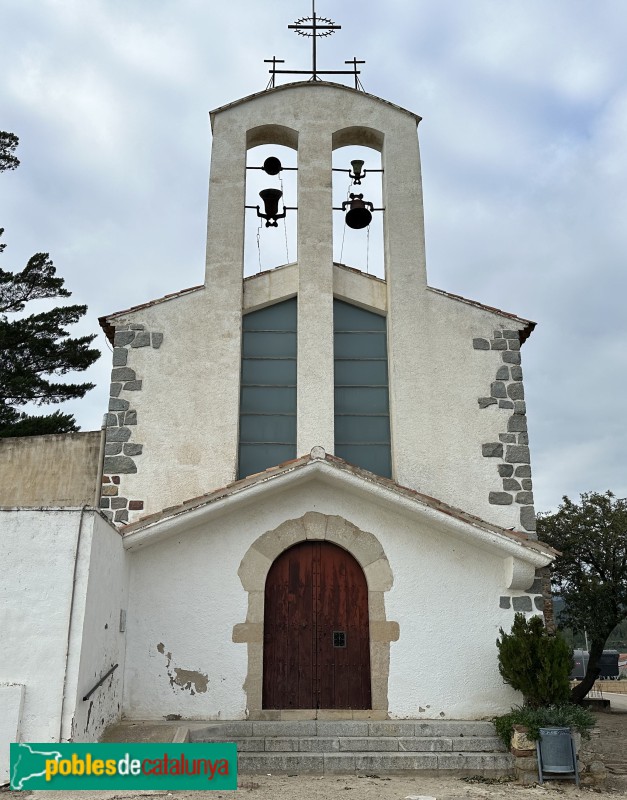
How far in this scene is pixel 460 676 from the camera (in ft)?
27.0

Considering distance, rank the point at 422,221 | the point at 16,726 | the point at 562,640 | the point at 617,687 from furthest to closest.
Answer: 1. the point at 617,687
2. the point at 422,221
3. the point at 562,640
4. the point at 16,726

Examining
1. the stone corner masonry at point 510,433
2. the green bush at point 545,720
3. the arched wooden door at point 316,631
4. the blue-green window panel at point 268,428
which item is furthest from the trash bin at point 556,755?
the blue-green window panel at point 268,428

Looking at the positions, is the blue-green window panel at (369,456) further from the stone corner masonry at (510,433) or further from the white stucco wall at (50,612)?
the white stucco wall at (50,612)

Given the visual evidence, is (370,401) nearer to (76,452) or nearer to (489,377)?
(489,377)

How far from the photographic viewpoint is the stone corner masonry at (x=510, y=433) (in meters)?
9.47

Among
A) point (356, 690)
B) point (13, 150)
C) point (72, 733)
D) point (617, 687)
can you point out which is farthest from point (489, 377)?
point (617, 687)

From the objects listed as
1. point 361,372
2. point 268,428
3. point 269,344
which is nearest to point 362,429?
point 361,372

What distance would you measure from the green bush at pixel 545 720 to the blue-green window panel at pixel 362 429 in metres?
3.84

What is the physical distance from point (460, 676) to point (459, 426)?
317cm

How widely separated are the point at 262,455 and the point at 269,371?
1.21m

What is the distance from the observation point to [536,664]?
25.3ft

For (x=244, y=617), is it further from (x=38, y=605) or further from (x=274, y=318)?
(x=274, y=318)

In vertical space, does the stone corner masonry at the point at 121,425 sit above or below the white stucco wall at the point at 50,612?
above

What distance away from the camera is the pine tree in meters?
18.5
